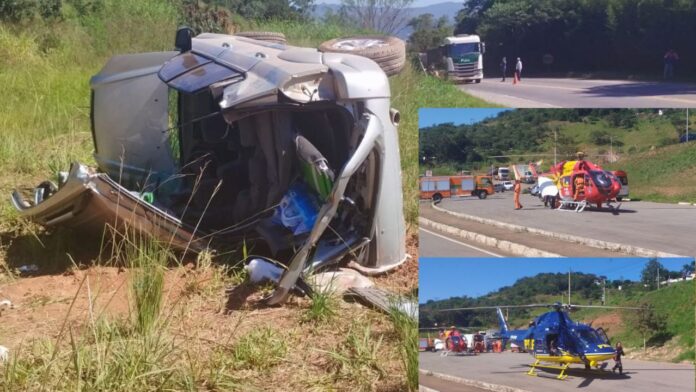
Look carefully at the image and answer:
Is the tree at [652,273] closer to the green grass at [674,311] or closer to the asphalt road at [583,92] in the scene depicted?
the green grass at [674,311]

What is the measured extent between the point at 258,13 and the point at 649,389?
33697 mm

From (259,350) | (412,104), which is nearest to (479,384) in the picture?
(259,350)

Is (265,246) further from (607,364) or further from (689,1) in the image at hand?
(689,1)

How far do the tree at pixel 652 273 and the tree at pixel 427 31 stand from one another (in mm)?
27470

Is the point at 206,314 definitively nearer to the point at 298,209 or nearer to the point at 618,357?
the point at 298,209

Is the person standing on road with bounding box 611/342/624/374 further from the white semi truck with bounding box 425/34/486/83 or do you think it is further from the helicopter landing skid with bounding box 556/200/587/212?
the white semi truck with bounding box 425/34/486/83

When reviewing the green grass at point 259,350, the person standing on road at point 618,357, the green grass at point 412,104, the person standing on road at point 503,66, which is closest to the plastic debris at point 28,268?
the green grass at point 259,350

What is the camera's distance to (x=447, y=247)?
130 inches

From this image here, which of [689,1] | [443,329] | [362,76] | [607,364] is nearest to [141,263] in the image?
[362,76]

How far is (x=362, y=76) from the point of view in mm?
6316

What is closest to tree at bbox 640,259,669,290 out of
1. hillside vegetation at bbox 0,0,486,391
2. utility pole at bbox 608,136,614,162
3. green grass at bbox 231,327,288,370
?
utility pole at bbox 608,136,614,162

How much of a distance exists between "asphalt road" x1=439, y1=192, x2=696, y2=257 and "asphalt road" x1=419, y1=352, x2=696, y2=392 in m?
0.39

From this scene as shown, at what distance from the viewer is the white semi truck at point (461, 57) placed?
29125 mm

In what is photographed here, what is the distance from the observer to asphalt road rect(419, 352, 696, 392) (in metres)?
2.96
